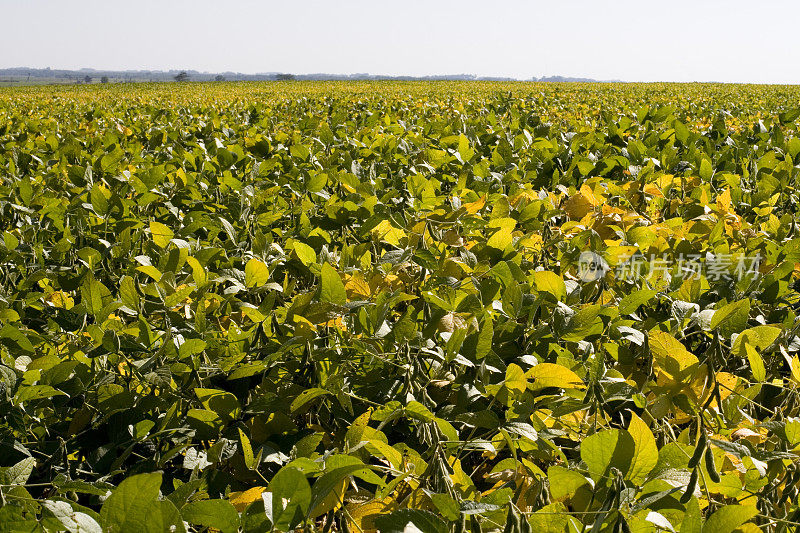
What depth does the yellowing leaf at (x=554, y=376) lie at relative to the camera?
128 centimetres

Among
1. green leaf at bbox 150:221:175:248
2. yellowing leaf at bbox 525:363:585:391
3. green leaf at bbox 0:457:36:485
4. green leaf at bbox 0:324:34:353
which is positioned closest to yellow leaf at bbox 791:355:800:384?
yellowing leaf at bbox 525:363:585:391

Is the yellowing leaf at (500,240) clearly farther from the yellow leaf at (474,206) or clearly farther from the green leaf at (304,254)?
the green leaf at (304,254)

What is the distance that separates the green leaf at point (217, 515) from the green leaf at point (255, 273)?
0.87 metres

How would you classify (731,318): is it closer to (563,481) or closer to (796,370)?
(796,370)

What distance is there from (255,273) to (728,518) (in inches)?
50.2

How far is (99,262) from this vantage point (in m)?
2.18

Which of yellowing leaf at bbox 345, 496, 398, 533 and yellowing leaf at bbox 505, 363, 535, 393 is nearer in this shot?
yellowing leaf at bbox 345, 496, 398, 533

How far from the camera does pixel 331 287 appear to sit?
55.7 inches

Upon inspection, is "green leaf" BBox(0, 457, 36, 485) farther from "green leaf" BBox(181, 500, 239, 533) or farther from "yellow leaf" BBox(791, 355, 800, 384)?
"yellow leaf" BBox(791, 355, 800, 384)

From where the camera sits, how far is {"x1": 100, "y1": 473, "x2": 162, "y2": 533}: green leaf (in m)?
0.81

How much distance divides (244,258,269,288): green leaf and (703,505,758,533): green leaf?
1236 mm

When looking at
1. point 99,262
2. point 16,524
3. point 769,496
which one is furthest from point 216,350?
point 769,496

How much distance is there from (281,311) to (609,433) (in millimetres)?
828

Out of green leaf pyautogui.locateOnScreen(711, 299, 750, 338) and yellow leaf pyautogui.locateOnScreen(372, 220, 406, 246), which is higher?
yellow leaf pyautogui.locateOnScreen(372, 220, 406, 246)
